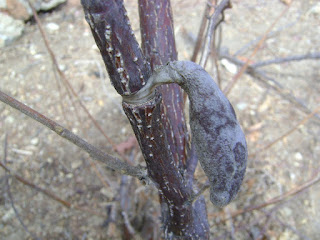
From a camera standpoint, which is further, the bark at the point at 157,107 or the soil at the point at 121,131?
the soil at the point at 121,131

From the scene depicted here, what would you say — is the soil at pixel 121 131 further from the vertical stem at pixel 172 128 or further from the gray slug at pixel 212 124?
the gray slug at pixel 212 124

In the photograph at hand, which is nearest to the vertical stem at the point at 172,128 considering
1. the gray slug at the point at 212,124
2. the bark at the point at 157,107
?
the bark at the point at 157,107

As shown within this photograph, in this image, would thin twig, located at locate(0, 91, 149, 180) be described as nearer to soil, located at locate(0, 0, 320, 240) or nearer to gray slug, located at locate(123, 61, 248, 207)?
gray slug, located at locate(123, 61, 248, 207)

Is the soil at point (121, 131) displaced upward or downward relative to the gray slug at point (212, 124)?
downward

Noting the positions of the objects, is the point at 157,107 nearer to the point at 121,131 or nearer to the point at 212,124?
the point at 212,124

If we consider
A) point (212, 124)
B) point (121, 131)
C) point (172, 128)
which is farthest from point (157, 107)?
point (121, 131)

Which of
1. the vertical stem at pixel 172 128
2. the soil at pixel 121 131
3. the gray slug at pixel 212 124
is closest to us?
the gray slug at pixel 212 124
